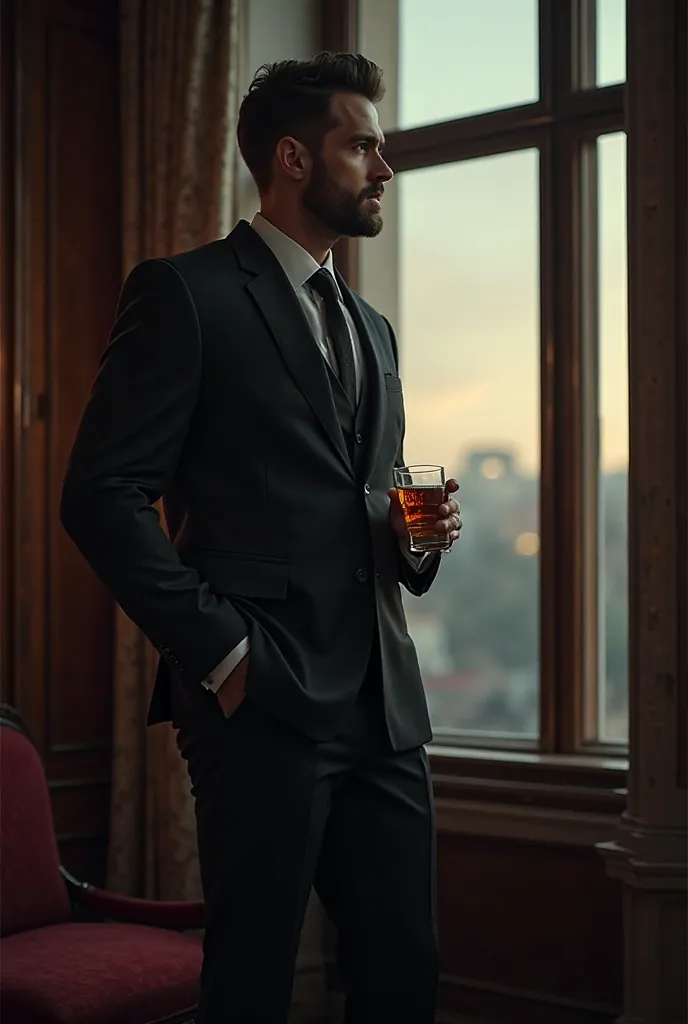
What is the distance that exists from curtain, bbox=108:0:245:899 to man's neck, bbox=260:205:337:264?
4.47ft

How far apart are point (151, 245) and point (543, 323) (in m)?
1.09

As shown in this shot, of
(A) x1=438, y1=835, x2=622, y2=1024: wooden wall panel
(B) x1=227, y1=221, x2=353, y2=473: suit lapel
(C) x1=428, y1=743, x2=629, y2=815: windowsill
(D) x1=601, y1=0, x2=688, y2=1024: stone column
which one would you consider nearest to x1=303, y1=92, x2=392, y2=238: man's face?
(B) x1=227, y1=221, x2=353, y2=473: suit lapel

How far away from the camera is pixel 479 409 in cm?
348

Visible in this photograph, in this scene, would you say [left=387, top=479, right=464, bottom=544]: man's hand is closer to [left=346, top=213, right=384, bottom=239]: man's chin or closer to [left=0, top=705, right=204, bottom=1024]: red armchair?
[left=346, top=213, right=384, bottom=239]: man's chin

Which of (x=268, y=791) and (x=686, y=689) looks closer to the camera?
(x=268, y=791)

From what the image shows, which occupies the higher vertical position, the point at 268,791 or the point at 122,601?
the point at 122,601

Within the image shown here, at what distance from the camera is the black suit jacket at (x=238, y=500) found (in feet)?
5.83

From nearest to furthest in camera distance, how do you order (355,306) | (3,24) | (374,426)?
(374,426), (355,306), (3,24)

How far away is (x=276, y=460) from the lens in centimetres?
187

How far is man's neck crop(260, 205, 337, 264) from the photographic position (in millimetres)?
2043

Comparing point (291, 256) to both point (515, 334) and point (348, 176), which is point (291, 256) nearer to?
point (348, 176)

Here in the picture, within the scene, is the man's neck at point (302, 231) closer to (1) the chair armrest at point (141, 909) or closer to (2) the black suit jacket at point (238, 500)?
(2) the black suit jacket at point (238, 500)

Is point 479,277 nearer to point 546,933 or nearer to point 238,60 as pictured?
point 238,60

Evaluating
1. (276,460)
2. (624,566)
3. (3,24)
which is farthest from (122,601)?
(3,24)
